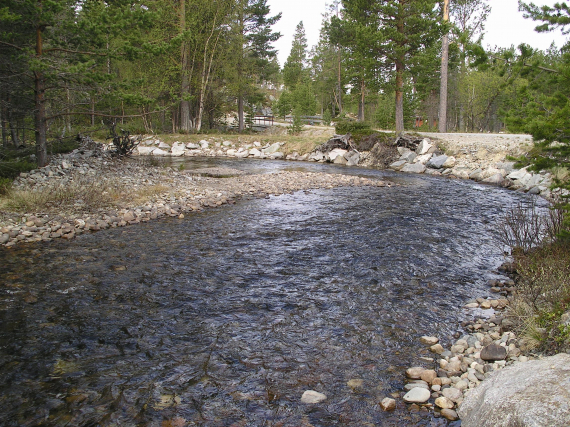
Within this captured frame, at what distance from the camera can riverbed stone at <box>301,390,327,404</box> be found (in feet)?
12.0

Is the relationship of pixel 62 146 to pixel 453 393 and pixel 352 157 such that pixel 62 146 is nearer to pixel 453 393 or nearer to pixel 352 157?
pixel 352 157

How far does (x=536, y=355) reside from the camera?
402 cm

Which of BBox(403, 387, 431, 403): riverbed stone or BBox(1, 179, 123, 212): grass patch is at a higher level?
BBox(1, 179, 123, 212): grass patch

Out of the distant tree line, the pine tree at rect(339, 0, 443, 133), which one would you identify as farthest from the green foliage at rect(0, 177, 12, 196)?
the pine tree at rect(339, 0, 443, 133)

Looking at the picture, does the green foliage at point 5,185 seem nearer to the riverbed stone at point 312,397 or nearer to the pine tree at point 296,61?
the riverbed stone at point 312,397

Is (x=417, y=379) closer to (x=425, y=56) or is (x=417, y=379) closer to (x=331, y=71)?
(x=425, y=56)

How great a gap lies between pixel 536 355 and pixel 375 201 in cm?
933

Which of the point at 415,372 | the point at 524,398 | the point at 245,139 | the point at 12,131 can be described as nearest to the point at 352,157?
the point at 245,139

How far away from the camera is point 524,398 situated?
287cm

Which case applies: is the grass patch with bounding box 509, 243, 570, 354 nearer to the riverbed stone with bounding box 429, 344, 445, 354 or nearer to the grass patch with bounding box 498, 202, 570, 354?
the grass patch with bounding box 498, 202, 570, 354

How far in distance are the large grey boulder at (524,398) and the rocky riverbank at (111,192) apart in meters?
8.61

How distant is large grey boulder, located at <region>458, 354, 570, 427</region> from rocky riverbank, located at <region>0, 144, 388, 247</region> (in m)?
8.61

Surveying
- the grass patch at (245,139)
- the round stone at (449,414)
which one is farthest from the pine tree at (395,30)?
the round stone at (449,414)

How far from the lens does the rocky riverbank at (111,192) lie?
29.9 ft
